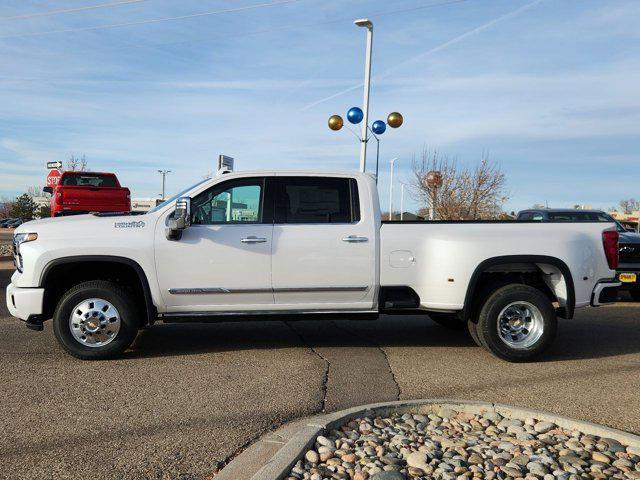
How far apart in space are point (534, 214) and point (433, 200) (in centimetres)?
1107

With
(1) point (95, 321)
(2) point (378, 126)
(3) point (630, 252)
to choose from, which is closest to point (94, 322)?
(1) point (95, 321)

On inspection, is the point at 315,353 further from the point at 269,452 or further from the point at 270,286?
the point at 269,452

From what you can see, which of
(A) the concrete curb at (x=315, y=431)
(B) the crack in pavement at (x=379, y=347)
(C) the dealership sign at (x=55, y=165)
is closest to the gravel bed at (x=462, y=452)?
(A) the concrete curb at (x=315, y=431)

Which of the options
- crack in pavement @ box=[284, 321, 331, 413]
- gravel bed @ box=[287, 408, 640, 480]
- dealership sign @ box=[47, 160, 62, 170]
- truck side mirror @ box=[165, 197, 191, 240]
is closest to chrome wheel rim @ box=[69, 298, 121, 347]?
truck side mirror @ box=[165, 197, 191, 240]

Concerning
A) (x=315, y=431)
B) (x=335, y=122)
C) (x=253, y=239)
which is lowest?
(x=315, y=431)

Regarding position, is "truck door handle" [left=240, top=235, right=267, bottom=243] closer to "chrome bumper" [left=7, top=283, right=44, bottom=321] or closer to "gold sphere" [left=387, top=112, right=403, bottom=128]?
"chrome bumper" [left=7, top=283, right=44, bottom=321]

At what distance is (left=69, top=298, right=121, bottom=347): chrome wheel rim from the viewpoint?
19.8ft

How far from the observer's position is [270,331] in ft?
25.9

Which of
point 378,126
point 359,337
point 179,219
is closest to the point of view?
point 179,219

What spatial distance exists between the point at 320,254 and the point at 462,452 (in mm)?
2954

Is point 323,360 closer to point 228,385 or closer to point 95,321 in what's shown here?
point 228,385

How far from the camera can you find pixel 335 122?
15.7 m

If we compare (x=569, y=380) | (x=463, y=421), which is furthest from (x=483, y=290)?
(x=463, y=421)

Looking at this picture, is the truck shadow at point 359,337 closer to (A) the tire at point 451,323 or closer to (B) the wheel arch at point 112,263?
(A) the tire at point 451,323
